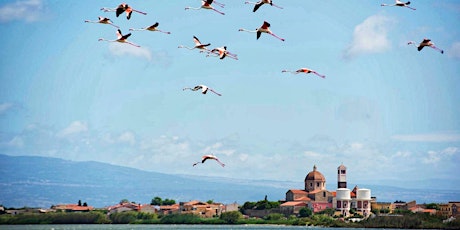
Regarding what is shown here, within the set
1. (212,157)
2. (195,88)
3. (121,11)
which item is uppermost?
(121,11)

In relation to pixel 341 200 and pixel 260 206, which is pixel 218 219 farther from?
pixel 341 200

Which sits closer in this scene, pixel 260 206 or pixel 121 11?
pixel 121 11

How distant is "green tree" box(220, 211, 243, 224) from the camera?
585 ft

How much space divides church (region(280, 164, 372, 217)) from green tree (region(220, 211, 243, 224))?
8475 millimetres

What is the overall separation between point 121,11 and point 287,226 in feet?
410

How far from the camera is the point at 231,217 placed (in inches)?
7062

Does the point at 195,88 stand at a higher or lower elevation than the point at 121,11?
lower

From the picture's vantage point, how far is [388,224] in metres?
151

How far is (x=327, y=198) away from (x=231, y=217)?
714 inches

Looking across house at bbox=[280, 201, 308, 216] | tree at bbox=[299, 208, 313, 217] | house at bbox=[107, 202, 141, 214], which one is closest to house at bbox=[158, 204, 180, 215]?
house at bbox=[107, 202, 141, 214]

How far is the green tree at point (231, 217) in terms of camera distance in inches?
7023

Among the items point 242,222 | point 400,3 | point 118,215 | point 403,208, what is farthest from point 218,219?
point 400,3

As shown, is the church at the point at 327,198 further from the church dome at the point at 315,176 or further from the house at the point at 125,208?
the house at the point at 125,208

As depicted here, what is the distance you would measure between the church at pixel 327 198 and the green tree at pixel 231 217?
8475 mm
